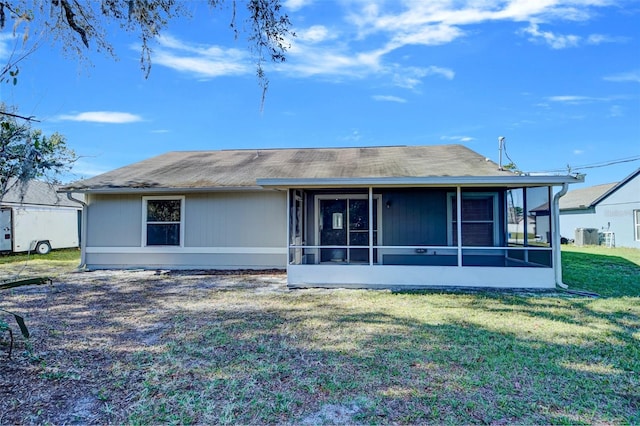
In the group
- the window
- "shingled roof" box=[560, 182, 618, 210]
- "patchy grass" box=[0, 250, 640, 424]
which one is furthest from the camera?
"shingled roof" box=[560, 182, 618, 210]

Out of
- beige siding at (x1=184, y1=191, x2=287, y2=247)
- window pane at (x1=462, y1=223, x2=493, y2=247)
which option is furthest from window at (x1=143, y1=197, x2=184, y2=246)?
window pane at (x1=462, y1=223, x2=493, y2=247)

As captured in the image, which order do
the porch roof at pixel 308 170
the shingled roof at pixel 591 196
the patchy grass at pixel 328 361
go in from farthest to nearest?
the shingled roof at pixel 591 196, the porch roof at pixel 308 170, the patchy grass at pixel 328 361

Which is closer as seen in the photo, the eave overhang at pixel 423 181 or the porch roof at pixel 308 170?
the eave overhang at pixel 423 181

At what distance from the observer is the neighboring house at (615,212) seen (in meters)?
18.1

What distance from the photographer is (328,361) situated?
3871 millimetres

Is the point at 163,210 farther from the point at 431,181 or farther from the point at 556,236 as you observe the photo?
the point at 556,236

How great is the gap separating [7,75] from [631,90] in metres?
26.1

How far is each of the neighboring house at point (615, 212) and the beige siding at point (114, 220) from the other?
22.3 metres

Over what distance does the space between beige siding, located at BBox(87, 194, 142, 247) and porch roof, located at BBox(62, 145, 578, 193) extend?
58cm

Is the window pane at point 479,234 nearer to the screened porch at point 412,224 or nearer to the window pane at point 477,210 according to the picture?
the screened porch at point 412,224

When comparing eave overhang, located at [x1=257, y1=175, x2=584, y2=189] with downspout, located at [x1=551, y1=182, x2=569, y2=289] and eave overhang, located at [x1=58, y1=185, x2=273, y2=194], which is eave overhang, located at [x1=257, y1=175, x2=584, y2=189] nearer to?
downspout, located at [x1=551, y1=182, x2=569, y2=289]

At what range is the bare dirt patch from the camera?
297 centimetres

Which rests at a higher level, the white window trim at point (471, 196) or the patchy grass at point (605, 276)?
the white window trim at point (471, 196)

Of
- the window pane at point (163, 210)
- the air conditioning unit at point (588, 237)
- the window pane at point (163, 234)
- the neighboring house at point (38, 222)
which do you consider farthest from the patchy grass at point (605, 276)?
the neighboring house at point (38, 222)
